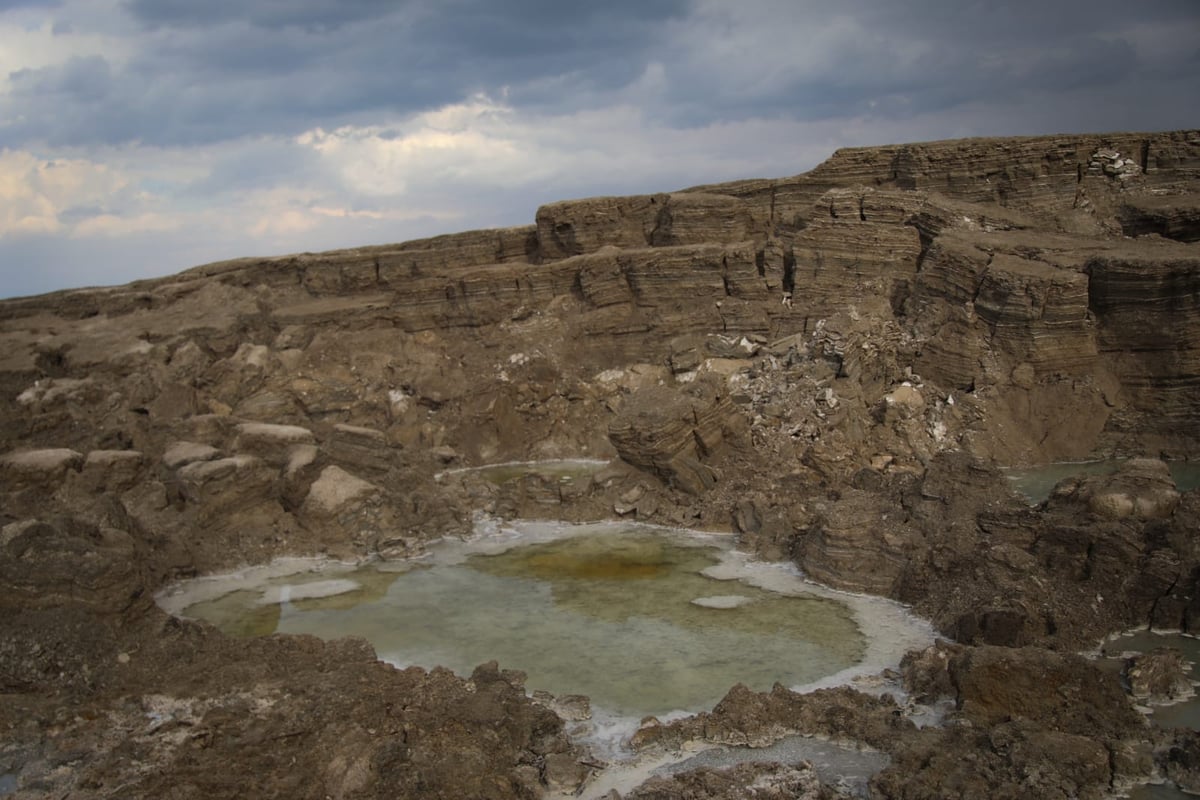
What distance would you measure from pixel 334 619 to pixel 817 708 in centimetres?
772

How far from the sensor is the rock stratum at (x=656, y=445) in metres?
9.67

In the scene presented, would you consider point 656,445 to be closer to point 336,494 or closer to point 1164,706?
point 336,494

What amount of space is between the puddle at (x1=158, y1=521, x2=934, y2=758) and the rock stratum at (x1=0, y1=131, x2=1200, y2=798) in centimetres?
68

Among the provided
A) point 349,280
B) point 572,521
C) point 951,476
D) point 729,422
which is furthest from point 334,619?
point 349,280

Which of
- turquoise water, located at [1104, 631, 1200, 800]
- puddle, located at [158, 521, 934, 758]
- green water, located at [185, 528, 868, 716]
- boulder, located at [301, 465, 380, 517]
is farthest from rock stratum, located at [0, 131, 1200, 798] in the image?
green water, located at [185, 528, 868, 716]

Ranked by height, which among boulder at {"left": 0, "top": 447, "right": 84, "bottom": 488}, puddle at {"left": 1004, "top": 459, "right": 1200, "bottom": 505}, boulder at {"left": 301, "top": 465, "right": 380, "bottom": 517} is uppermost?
boulder at {"left": 0, "top": 447, "right": 84, "bottom": 488}

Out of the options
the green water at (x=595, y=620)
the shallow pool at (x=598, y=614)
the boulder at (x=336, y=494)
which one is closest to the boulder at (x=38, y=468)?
the shallow pool at (x=598, y=614)

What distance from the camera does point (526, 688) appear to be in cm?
1148

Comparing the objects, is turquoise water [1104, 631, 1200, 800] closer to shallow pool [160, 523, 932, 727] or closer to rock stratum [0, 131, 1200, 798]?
rock stratum [0, 131, 1200, 798]

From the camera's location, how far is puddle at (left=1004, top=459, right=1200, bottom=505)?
56.0ft

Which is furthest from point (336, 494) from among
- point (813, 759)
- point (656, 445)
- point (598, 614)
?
point (813, 759)

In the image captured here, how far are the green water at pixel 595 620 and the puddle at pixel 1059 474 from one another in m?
5.81

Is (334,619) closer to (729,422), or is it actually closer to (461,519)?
(461,519)

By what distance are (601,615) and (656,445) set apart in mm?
5349
